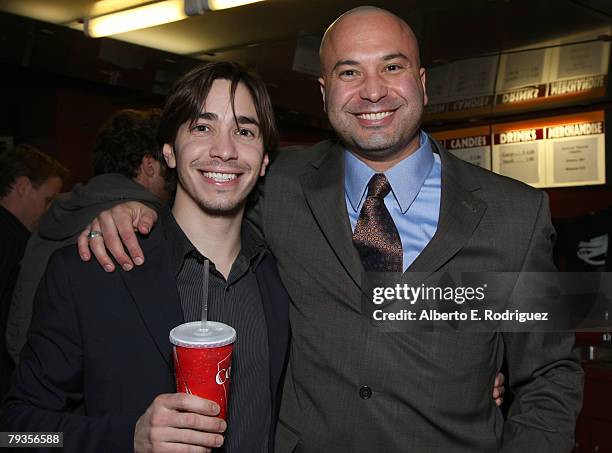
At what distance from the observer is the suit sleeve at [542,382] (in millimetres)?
1574

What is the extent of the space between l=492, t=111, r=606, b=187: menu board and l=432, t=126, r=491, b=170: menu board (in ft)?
Answer: 0.20

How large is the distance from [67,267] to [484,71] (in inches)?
149

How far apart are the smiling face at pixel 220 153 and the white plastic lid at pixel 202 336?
44 centimetres

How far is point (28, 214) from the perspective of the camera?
3.21 m

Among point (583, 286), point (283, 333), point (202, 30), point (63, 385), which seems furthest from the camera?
point (202, 30)

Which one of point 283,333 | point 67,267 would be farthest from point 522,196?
point 67,267

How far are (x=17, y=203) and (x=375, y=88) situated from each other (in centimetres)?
216

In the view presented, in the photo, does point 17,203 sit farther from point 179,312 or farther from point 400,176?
point 400,176

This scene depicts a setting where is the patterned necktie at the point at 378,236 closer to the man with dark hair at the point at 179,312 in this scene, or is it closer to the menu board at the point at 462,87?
the man with dark hair at the point at 179,312

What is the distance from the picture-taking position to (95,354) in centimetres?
138

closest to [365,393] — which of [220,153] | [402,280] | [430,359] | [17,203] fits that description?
[430,359]

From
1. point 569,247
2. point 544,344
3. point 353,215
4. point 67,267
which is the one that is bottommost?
point 544,344

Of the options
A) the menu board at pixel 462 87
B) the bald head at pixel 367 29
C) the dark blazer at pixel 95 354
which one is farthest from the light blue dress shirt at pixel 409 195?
the menu board at pixel 462 87

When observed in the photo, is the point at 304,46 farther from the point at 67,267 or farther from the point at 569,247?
the point at 67,267
